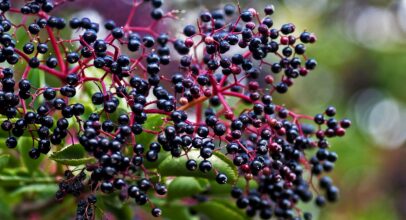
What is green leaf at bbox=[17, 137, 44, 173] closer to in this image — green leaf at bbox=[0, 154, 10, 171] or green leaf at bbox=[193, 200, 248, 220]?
green leaf at bbox=[0, 154, 10, 171]

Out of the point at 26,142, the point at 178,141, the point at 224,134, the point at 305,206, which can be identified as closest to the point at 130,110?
the point at 178,141

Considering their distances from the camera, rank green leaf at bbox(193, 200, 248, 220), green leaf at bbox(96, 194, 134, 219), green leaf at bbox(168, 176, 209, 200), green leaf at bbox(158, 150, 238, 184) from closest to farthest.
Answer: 1. green leaf at bbox(158, 150, 238, 184)
2. green leaf at bbox(96, 194, 134, 219)
3. green leaf at bbox(168, 176, 209, 200)
4. green leaf at bbox(193, 200, 248, 220)

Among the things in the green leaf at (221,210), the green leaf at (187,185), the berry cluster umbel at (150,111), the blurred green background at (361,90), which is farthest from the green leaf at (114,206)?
the blurred green background at (361,90)

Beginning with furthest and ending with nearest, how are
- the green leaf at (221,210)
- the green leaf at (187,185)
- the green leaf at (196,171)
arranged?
the green leaf at (221,210) < the green leaf at (187,185) < the green leaf at (196,171)

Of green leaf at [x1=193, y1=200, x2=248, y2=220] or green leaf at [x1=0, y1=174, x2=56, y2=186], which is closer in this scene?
green leaf at [x1=0, y1=174, x2=56, y2=186]

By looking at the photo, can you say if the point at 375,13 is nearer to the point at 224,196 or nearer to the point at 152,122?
the point at 224,196

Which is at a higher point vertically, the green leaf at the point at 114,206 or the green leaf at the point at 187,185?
the green leaf at the point at 187,185

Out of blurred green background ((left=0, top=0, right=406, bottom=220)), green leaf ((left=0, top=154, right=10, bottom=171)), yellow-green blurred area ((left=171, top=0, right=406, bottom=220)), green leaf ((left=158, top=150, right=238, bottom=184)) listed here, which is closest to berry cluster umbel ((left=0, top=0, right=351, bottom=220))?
green leaf ((left=158, top=150, right=238, bottom=184))

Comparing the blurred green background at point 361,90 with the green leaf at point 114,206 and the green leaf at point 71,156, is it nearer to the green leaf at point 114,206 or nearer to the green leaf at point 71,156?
the green leaf at point 114,206
